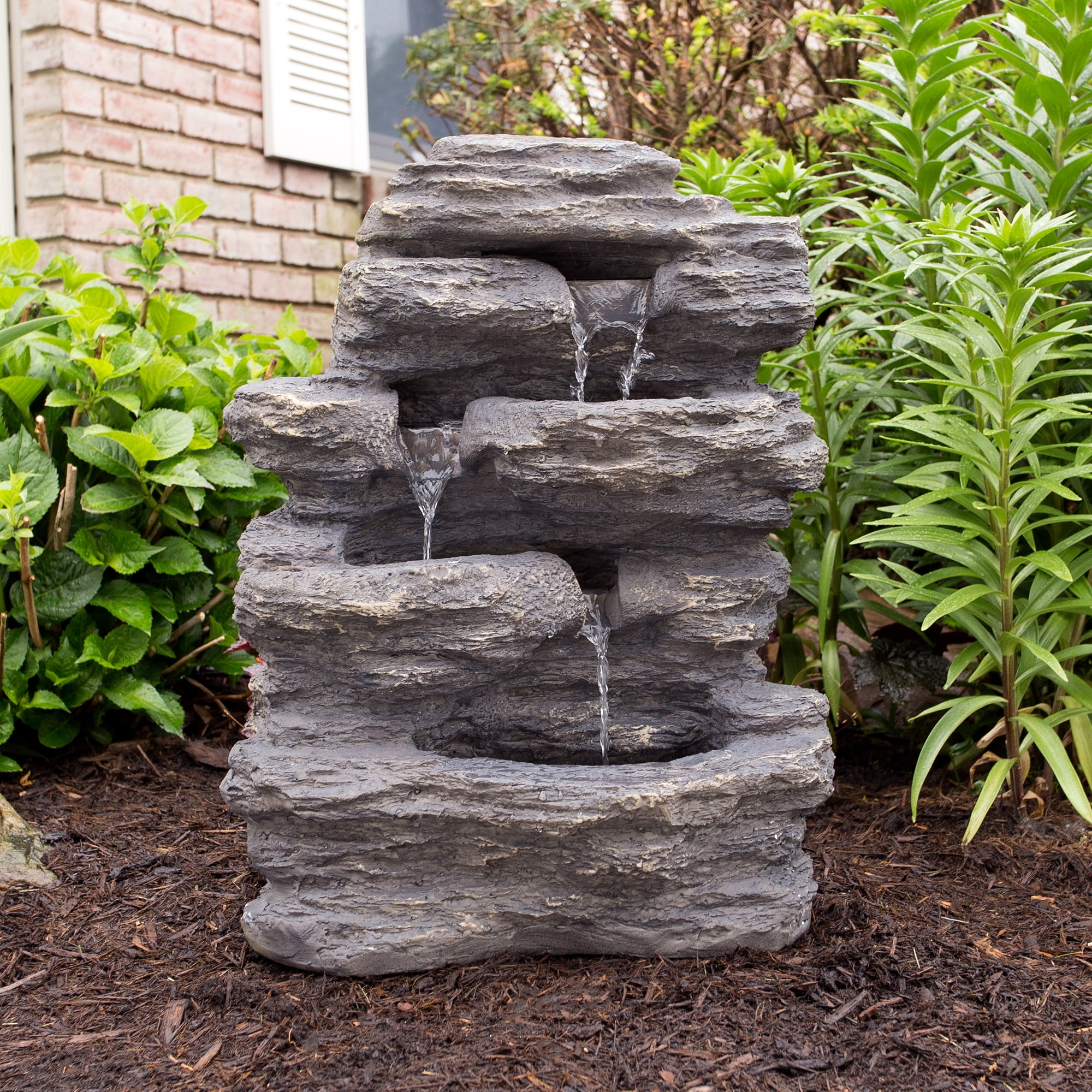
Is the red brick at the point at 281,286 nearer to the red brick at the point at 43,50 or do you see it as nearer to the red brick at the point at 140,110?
the red brick at the point at 140,110

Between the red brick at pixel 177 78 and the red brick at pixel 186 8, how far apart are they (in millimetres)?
213

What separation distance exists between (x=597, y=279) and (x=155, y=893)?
181cm

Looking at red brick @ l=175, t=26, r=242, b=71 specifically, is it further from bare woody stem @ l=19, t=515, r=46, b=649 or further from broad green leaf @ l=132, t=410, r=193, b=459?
bare woody stem @ l=19, t=515, r=46, b=649

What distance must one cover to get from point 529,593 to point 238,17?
461cm

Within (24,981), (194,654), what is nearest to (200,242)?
(194,654)

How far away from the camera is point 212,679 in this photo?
12.2 ft

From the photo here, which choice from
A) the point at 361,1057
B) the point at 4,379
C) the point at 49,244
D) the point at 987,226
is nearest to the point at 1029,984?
the point at 361,1057

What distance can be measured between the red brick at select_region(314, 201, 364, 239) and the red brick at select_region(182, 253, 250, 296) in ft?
1.91

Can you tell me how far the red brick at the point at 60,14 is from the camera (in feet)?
15.2

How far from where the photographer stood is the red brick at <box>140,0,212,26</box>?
5.01m

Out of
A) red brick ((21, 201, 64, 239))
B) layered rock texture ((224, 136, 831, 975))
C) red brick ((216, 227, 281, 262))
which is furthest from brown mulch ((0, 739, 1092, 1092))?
red brick ((216, 227, 281, 262))

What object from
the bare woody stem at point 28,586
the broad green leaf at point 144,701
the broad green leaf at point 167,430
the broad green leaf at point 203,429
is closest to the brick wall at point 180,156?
the broad green leaf at point 203,429

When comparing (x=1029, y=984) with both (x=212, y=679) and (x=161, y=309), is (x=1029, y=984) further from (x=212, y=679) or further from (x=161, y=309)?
(x=161, y=309)

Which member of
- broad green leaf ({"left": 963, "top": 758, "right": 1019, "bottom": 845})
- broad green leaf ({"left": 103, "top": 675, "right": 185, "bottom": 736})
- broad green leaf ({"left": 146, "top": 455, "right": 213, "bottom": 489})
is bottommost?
broad green leaf ({"left": 963, "top": 758, "right": 1019, "bottom": 845})
